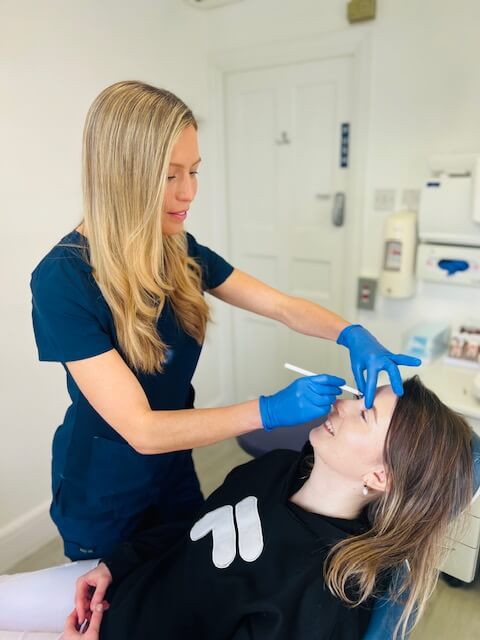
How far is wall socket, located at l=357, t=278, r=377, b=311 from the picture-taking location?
238 cm

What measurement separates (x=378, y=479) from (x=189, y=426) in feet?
1.43

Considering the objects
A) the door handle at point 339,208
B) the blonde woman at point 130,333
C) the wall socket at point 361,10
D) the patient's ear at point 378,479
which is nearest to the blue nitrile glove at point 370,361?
the blonde woman at point 130,333

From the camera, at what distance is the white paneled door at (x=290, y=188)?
243cm

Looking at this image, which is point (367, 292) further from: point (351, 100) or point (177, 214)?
point (177, 214)

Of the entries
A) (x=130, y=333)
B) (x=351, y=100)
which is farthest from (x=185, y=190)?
(x=351, y=100)

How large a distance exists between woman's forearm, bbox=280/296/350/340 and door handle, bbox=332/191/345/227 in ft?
3.87

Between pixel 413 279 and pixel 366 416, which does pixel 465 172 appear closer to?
pixel 413 279

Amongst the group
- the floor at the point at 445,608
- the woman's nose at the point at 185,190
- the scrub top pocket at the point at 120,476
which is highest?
the woman's nose at the point at 185,190

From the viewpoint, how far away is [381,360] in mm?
1086

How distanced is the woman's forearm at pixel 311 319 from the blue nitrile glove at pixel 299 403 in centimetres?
38

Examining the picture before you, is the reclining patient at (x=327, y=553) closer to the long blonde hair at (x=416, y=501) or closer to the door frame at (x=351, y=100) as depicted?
the long blonde hair at (x=416, y=501)

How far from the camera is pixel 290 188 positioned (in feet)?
8.65

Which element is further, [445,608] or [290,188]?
[290,188]

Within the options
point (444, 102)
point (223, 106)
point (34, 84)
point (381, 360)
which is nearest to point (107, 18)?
point (34, 84)
